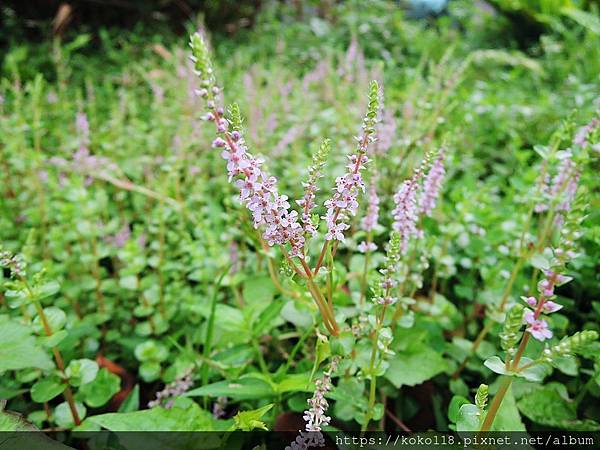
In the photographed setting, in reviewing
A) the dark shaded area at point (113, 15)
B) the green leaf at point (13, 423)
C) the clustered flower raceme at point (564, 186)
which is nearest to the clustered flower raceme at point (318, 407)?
the green leaf at point (13, 423)

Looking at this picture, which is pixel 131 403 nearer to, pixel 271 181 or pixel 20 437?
pixel 20 437

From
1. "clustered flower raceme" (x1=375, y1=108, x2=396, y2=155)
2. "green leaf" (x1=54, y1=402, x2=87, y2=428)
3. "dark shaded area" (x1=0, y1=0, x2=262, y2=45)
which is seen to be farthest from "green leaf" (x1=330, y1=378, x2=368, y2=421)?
"dark shaded area" (x1=0, y1=0, x2=262, y2=45)

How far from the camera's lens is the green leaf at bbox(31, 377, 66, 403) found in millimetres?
1087

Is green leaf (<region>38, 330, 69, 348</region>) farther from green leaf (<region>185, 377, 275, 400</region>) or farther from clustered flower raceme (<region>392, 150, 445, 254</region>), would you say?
clustered flower raceme (<region>392, 150, 445, 254</region>)

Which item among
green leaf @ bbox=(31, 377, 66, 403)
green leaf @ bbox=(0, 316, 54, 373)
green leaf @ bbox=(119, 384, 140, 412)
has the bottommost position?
green leaf @ bbox=(119, 384, 140, 412)

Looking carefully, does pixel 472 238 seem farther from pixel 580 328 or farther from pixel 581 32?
pixel 581 32

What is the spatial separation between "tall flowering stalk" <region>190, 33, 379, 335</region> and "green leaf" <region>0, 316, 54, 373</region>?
0.51 meters

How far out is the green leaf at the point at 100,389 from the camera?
1.20 metres

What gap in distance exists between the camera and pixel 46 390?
1104 mm

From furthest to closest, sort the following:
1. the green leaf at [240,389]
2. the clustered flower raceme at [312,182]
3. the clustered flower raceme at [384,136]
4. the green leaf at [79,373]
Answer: the clustered flower raceme at [384,136]
the green leaf at [79,373]
the green leaf at [240,389]
the clustered flower raceme at [312,182]

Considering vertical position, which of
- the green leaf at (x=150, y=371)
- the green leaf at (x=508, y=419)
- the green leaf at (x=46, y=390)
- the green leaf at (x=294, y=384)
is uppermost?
the green leaf at (x=294, y=384)

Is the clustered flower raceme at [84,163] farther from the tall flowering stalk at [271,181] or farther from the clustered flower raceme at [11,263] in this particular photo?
the tall flowering stalk at [271,181]

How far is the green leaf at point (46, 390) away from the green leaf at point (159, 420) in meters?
0.15

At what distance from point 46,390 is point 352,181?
87 cm
